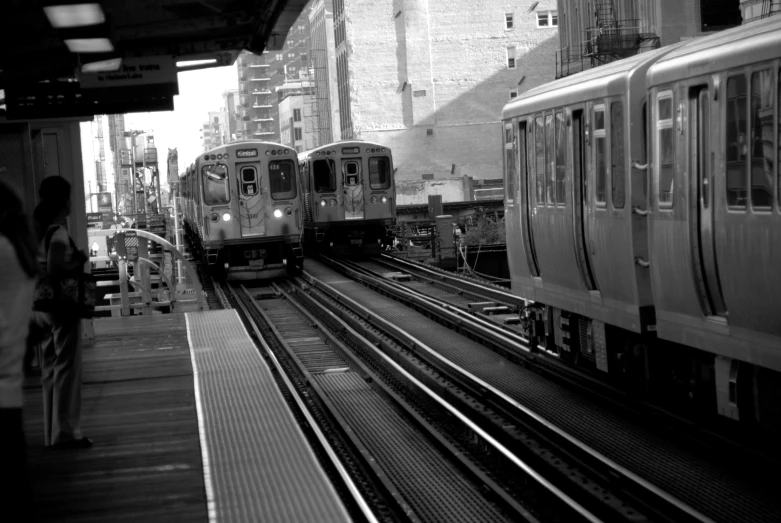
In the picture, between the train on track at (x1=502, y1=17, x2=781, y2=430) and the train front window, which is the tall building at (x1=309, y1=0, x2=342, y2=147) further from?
the train on track at (x1=502, y1=17, x2=781, y2=430)

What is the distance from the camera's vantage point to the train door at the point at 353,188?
112 ft

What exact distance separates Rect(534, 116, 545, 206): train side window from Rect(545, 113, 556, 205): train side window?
Answer: 5.0 inches

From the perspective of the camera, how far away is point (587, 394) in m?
12.5

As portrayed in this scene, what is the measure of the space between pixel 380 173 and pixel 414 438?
76.9ft

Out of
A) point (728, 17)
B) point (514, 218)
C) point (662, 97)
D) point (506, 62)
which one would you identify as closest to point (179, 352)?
point (514, 218)

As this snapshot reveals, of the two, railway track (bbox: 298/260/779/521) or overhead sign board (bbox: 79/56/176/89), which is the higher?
overhead sign board (bbox: 79/56/176/89)

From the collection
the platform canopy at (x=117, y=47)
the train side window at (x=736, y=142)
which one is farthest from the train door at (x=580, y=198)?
the train side window at (x=736, y=142)

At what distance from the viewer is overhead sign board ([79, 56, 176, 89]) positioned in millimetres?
12805

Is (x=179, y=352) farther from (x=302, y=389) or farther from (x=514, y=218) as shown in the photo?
(x=514, y=218)

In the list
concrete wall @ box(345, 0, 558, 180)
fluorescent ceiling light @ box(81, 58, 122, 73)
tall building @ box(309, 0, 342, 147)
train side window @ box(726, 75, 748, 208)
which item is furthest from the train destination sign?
tall building @ box(309, 0, 342, 147)

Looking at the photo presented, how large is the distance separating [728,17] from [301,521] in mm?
31444

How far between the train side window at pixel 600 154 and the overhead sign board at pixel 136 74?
16.2 feet

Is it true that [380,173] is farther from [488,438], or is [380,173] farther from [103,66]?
[488,438]

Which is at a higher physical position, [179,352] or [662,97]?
[662,97]
